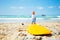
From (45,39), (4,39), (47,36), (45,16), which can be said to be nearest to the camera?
(45,39)

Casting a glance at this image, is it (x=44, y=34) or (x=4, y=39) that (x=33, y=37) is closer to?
(x=44, y=34)

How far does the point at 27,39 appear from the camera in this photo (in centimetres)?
263

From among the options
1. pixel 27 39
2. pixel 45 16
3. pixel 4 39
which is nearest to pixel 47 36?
→ pixel 27 39

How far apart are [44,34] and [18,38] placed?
57cm

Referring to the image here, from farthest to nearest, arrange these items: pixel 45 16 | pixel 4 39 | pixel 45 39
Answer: pixel 45 16 < pixel 4 39 < pixel 45 39

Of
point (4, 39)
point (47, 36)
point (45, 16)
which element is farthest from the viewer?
point (45, 16)

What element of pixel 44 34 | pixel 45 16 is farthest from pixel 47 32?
pixel 45 16

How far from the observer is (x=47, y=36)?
2.73 meters

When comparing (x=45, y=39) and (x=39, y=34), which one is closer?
(x=45, y=39)

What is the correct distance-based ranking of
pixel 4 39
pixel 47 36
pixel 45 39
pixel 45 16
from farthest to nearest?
pixel 45 16
pixel 4 39
pixel 47 36
pixel 45 39

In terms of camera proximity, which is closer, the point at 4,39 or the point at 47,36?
the point at 47,36

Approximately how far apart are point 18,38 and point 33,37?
35 centimetres

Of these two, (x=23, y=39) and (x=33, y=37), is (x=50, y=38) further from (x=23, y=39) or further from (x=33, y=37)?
(x=23, y=39)

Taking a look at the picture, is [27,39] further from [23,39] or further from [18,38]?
[18,38]
